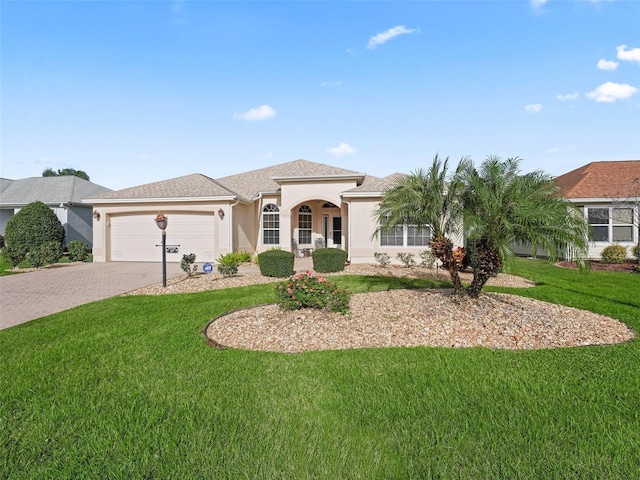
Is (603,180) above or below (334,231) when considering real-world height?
above

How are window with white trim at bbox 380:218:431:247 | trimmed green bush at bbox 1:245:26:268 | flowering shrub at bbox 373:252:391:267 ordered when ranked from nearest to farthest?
flowering shrub at bbox 373:252:391:267
trimmed green bush at bbox 1:245:26:268
window with white trim at bbox 380:218:431:247

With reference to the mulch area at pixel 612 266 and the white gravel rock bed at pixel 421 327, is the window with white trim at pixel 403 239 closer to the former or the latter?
the mulch area at pixel 612 266

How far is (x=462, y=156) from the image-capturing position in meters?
6.79

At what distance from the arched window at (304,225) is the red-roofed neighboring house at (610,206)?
1239 centimetres

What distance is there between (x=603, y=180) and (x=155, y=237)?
23775 mm

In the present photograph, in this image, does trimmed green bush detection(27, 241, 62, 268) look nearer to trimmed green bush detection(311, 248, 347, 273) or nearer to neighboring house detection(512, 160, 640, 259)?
trimmed green bush detection(311, 248, 347, 273)

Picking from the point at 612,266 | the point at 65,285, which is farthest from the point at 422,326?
the point at 612,266

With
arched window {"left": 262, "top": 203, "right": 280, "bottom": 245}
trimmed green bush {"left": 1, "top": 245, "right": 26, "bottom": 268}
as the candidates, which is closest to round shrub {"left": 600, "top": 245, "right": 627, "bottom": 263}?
arched window {"left": 262, "top": 203, "right": 280, "bottom": 245}

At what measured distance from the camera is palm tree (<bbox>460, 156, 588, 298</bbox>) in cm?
578

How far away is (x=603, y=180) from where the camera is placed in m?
17.6

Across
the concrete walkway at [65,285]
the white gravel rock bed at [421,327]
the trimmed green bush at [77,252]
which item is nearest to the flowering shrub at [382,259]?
the concrete walkway at [65,285]

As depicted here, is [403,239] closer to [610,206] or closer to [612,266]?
[612,266]

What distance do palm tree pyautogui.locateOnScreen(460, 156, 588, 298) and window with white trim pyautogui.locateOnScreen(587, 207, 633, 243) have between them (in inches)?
539

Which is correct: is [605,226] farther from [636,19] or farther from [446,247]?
[446,247]
